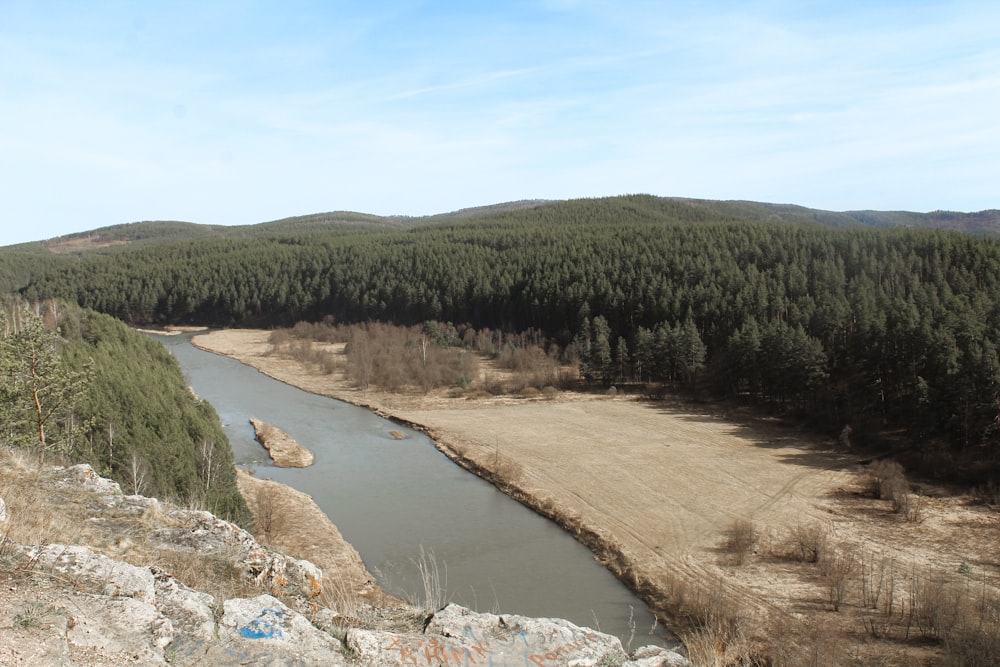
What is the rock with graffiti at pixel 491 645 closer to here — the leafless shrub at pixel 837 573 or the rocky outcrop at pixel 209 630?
the rocky outcrop at pixel 209 630

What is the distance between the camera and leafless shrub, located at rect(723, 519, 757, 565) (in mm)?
22938

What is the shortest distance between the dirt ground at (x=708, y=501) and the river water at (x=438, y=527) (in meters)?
1.18

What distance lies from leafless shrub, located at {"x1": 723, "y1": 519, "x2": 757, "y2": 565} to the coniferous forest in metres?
14.2

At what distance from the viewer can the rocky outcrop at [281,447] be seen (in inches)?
1355

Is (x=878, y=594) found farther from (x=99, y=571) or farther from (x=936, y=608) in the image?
(x=99, y=571)

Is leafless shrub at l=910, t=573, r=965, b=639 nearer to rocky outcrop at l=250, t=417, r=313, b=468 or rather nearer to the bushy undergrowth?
rocky outcrop at l=250, t=417, r=313, b=468

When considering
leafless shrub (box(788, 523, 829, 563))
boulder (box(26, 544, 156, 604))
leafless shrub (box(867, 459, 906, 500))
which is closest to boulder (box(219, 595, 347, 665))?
boulder (box(26, 544, 156, 604))

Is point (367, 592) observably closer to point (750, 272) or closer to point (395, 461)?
point (395, 461)

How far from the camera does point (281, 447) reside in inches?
1449

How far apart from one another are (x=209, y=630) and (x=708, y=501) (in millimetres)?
26190

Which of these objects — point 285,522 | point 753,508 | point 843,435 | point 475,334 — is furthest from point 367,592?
point 475,334

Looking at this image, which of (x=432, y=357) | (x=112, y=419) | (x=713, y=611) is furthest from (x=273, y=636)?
(x=432, y=357)

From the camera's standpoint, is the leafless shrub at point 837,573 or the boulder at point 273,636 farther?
the leafless shrub at point 837,573

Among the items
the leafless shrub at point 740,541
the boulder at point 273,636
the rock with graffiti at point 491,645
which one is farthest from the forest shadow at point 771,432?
the boulder at point 273,636
